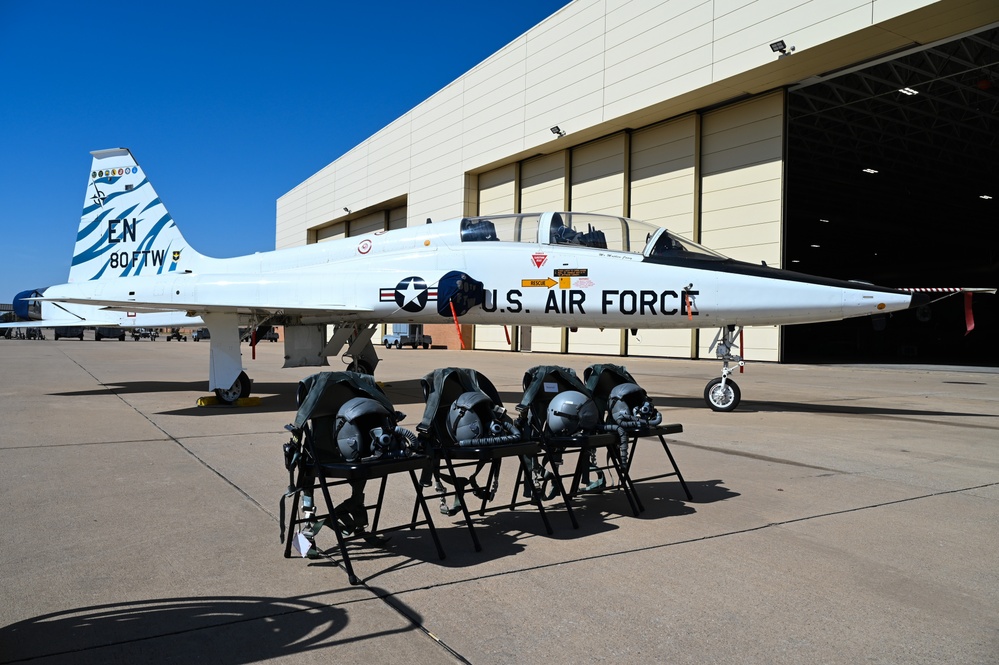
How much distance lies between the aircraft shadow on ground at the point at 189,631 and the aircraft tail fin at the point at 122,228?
12.1 m

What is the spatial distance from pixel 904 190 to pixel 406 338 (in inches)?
1219

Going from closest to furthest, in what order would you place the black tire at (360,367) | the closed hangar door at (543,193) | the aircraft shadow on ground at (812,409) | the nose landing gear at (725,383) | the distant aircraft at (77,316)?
1. the nose landing gear at (725,383)
2. the aircraft shadow on ground at (812,409)
3. the black tire at (360,367)
4. the distant aircraft at (77,316)
5. the closed hangar door at (543,193)

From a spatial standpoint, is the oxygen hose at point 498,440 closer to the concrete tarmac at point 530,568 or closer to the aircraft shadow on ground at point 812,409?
the concrete tarmac at point 530,568

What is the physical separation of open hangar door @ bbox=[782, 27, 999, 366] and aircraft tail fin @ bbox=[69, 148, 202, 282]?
521 inches

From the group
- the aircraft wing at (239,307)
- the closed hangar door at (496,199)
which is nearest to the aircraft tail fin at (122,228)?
the aircraft wing at (239,307)

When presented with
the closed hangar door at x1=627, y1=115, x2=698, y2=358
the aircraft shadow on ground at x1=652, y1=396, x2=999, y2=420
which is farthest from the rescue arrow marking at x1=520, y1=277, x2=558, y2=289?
the closed hangar door at x1=627, y1=115, x2=698, y2=358

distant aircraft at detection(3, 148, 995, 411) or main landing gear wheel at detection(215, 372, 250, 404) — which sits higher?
distant aircraft at detection(3, 148, 995, 411)

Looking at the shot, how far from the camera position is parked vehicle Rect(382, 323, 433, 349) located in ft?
146

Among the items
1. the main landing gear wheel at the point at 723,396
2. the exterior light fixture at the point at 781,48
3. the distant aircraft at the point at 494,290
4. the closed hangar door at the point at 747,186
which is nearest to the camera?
the distant aircraft at the point at 494,290

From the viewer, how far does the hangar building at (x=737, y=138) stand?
21328mm

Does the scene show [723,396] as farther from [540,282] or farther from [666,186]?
[666,186]

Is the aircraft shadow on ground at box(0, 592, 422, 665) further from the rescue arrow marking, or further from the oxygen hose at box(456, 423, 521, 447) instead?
the rescue arrow marking

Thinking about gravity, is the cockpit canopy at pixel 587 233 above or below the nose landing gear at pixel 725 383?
above

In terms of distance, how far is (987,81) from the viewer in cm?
2244
